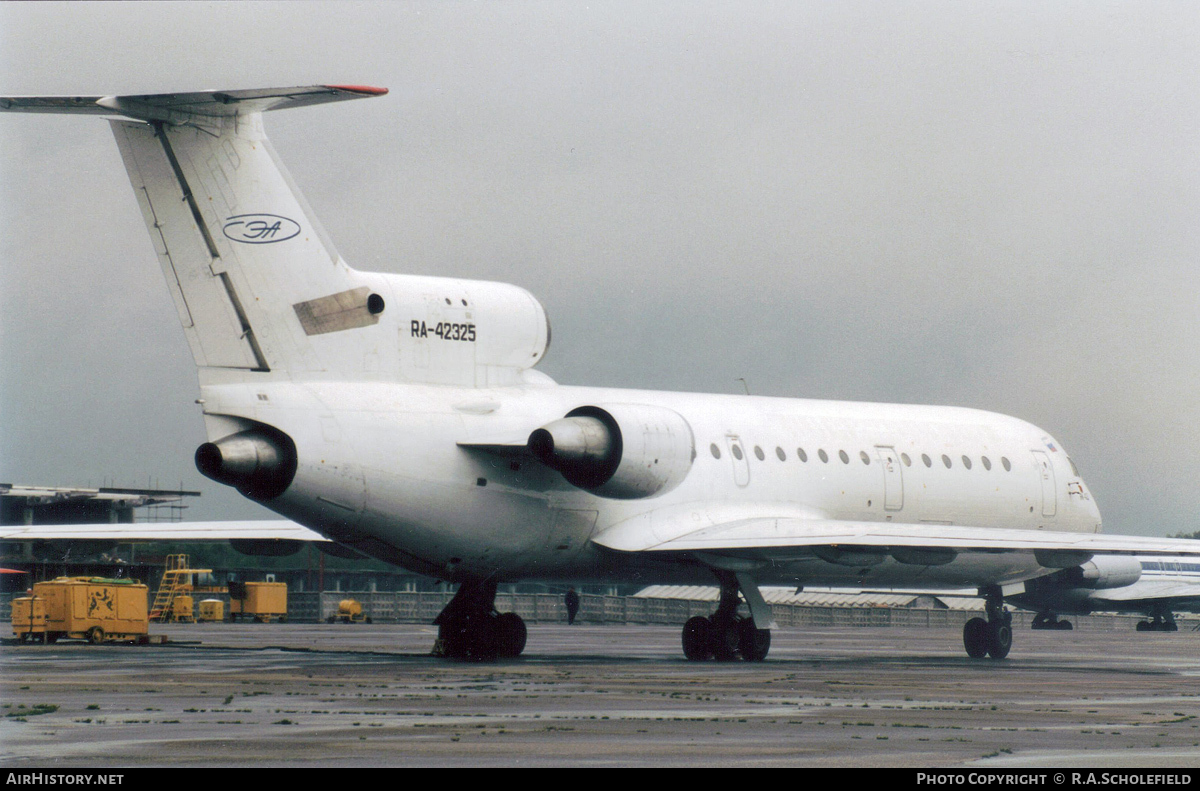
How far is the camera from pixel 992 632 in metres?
27.6

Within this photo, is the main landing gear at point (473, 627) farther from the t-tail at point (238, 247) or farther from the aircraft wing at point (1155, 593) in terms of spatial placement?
the aircraft wing at point (1155, 593)

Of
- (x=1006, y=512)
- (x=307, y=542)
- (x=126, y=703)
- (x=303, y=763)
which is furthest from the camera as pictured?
(x=1006, y=512)

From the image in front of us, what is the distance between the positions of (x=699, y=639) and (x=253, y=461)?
7.98 meters

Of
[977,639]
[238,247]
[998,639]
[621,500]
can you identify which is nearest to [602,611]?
[977,639]

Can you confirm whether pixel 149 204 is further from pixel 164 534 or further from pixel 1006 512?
pixel 1006 512

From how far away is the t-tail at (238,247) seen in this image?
19.5 meters

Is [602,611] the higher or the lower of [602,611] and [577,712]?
the lower

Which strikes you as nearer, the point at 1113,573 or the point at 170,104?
the point at 170,104

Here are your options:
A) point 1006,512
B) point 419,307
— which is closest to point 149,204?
point 419,307

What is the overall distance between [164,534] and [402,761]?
57.0 ft

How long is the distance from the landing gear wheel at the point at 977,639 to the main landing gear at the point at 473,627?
30.5 ft

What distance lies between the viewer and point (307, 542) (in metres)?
25.3

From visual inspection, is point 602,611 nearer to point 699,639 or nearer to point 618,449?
point 699,639

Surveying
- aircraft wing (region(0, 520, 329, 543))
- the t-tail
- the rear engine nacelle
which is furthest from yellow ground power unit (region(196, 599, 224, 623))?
the t-tail
